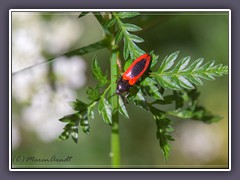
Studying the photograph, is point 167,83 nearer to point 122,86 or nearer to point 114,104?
point 122,86

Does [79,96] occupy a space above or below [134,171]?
above

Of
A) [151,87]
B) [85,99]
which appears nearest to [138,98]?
[151,87]

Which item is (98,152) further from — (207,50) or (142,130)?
(207,50)

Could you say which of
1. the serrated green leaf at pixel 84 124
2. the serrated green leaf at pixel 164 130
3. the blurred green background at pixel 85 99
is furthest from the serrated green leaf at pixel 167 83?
the blurred green background at pixel 85 99

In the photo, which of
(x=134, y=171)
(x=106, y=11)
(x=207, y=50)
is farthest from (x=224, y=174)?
(x=207, y=50)

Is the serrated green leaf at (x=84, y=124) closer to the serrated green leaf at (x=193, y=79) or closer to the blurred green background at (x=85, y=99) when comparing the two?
the serrated green leaf at (x=193, y=79)

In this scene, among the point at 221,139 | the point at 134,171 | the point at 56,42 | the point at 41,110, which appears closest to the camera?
the point at 134,171
